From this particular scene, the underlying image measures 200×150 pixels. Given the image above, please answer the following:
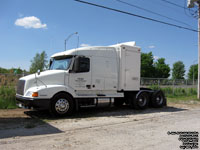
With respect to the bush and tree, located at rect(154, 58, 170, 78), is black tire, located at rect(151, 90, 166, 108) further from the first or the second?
tree, located at rect(154, 58, 170, 78)

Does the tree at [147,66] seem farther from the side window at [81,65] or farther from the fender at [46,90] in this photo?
the fender at [46,90]

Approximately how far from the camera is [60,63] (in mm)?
9016

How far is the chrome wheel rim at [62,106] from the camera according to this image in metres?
7.93

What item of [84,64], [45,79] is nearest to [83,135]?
[45,79]

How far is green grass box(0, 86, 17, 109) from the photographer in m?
9.96

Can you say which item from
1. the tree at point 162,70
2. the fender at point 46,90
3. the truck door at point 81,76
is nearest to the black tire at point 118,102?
the truck door at point 81,76

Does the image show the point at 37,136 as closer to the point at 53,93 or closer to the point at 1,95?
the point at 53,93

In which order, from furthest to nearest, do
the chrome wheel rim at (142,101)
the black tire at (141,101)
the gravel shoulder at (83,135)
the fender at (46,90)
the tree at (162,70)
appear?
the tree at (162,70) < the chrome wheel rim at (142,101) < the black tire at (141,101) < the fender at (46,90) < the gravel shoulder at (83,135)

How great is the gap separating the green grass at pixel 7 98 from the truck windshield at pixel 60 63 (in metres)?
2.88

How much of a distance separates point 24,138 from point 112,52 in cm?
612

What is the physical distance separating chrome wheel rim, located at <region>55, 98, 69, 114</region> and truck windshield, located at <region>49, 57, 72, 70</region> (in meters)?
1.47

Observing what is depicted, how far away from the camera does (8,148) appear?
4.39 meters

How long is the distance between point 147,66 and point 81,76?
2667 inches

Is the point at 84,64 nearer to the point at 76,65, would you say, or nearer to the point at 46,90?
the point at 76,65
